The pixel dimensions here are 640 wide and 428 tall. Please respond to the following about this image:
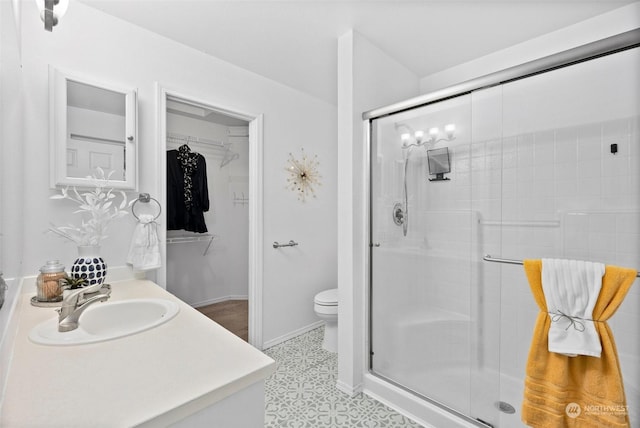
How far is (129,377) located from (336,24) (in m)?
2.10

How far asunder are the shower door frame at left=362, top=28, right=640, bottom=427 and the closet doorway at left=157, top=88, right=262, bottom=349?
960mm

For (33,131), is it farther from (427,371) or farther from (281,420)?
(427,371)

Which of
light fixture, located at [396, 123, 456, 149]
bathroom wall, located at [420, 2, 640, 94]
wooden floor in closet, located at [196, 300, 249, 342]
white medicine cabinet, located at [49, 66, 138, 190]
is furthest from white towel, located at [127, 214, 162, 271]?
bathroom wall, located at [420, 2, 640, 94]

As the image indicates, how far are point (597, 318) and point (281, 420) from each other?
62.3 inches

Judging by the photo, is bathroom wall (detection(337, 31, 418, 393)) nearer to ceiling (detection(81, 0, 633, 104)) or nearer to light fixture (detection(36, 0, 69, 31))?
ceiling (detection(81, 0, 633, 104))

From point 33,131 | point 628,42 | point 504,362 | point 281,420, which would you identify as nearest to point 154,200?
point 33,131

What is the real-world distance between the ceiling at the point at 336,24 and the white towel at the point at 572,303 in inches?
61.7

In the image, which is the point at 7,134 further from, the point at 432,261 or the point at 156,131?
the point at 432,261

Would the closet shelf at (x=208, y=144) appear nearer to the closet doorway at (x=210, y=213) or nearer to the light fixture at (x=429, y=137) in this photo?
the closet doorway at (x=210, y=213)

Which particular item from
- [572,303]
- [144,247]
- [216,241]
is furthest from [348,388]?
[216,241]

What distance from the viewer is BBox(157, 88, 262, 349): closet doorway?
3135 mm

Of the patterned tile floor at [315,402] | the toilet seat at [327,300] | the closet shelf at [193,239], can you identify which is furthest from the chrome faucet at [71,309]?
the closet shelf at [193,239]

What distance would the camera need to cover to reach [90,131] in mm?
1669

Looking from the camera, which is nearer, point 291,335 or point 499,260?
point 499,260
